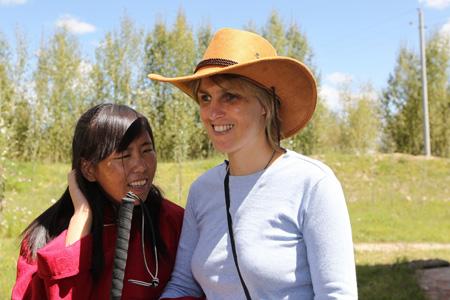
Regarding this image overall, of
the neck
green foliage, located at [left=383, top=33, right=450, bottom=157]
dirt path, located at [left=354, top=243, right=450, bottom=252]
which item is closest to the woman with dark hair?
the neck

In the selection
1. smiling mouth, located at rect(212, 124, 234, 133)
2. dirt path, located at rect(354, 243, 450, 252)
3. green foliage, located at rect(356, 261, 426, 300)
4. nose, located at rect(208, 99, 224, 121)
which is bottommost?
dirt path, located at rect(354, 243, 450, 252)

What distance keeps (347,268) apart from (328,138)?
22180 millimetres

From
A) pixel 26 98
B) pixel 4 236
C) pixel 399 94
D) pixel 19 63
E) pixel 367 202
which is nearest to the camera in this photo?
pixel 4 236

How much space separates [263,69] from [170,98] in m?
18.1

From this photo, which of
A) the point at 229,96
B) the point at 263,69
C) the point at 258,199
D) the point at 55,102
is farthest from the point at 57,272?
the point at 55,102

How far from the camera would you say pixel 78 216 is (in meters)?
1.95

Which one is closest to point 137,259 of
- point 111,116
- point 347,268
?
point 111,116

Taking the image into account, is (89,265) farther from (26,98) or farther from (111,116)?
(26,98)

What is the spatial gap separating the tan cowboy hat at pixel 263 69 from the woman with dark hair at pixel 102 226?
0.86ft

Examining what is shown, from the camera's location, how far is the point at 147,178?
1972 millimetres

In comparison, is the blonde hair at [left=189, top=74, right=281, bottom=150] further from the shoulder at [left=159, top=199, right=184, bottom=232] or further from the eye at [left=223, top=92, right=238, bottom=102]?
the shoulder at [left=159, top=199, right=184, bottom=232]

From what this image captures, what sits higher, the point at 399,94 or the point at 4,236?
the point at 399,94

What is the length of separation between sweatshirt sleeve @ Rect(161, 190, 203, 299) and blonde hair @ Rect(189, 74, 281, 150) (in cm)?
41

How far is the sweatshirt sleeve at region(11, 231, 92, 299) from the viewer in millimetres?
1796
